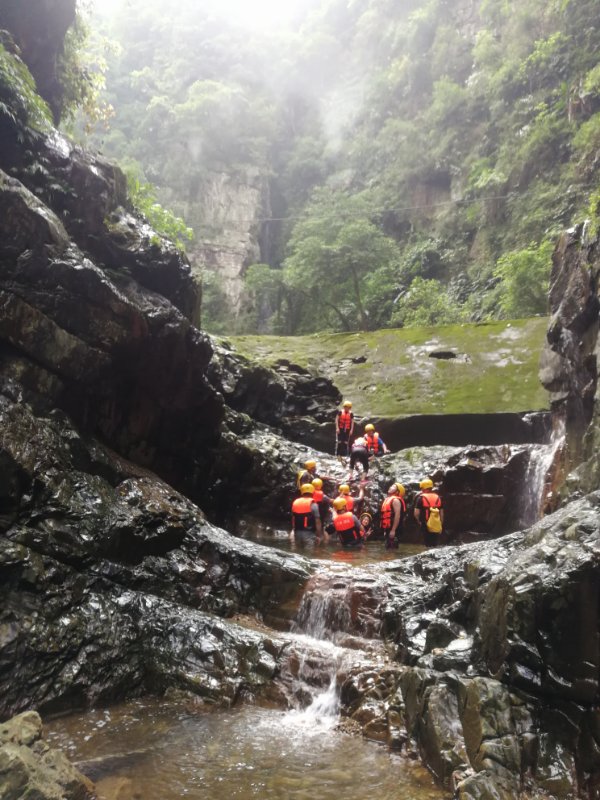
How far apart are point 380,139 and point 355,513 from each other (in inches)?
1210

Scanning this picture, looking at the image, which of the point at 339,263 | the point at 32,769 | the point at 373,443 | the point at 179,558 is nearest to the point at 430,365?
the point at 373,443

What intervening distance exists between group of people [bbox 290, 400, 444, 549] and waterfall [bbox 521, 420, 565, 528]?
164 centimetres

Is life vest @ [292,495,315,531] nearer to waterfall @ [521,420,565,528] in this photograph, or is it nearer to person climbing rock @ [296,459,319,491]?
person climbing rock @ [296,459,319,491]

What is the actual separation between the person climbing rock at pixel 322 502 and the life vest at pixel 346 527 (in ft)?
2.48

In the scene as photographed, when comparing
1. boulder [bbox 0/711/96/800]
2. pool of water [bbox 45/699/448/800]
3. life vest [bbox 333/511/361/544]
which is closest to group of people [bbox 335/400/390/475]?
life vest [bbox 333/511/361/544]

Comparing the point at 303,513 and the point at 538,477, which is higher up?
the point at 538,477

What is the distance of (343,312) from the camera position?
2583 centimetres

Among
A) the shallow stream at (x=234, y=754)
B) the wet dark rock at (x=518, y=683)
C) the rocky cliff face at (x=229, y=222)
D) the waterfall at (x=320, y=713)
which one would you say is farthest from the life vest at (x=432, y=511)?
the rocky cliff face at (x=229, y=222)

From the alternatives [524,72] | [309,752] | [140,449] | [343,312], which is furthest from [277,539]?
[524,72]

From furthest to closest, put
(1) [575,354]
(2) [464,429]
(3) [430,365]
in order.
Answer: (3) [430,365], (2) [464,429], (1) [575,354]

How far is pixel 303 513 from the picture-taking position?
10578 mm

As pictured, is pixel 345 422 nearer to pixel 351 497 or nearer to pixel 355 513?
pixel 351 497

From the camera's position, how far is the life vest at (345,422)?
1377cm

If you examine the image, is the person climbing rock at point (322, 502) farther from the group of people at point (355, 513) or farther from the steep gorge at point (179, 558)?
the steep gorge at point (179, 558)
